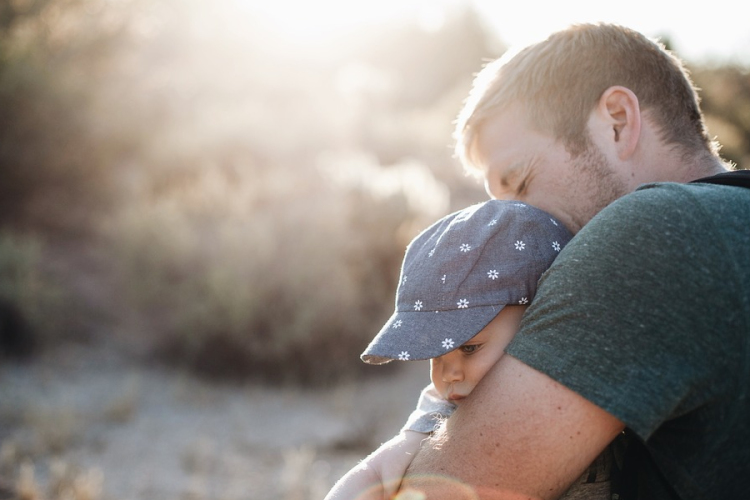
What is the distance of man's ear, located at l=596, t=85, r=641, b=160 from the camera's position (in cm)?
174

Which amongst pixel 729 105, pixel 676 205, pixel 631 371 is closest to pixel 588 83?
pixel 676 205

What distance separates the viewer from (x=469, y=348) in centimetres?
154

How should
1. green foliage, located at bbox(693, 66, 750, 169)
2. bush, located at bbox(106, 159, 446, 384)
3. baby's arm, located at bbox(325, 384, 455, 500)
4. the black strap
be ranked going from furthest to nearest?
green foliage, located at bbox(693, 66, 750, 169), bush, located at bbox(106, 159, 446, 384), baby's arm, located at bbox(325, 384, 455, 500), the black strap

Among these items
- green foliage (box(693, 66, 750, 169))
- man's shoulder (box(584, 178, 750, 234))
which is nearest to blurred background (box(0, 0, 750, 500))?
man's shoulder (box(584, 178, 750, 234))

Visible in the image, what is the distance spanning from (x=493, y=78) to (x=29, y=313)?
5640 millimetres

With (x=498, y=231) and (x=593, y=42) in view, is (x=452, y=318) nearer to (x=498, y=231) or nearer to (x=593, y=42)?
(x=498, y=231)

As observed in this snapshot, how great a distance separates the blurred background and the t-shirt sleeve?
1044 millimetres

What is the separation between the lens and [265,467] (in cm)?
466

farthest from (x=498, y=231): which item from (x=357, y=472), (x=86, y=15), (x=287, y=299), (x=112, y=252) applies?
(x=86, y=15)

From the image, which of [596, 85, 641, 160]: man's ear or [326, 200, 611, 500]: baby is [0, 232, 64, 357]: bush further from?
[596, 85, 641, 160]: man's ear

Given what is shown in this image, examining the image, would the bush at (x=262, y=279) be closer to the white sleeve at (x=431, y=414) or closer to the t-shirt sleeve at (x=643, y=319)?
the white sleeve at (x=431, y=414)

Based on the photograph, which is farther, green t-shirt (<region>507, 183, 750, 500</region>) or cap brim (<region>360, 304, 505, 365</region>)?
cap brim (<region>360, 304, 505, 365</region>)

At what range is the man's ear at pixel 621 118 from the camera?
5.71ft

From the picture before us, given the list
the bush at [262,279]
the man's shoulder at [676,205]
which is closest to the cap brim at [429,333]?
the man's shoulder at [676,205]
